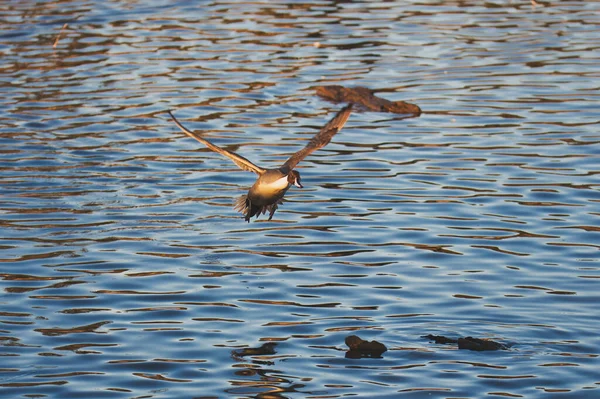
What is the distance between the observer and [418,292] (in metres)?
10.9

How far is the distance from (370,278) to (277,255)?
3.79ft

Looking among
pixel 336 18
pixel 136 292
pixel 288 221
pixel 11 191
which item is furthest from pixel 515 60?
pixel 136 292

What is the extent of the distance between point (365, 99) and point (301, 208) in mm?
4100

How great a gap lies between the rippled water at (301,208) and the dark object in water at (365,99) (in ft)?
0.61

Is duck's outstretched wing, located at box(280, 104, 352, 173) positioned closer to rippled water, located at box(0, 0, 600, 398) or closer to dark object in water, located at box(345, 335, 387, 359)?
rippled water, located at box(0, 0, 600, 398)

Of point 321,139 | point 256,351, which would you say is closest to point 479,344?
point 256,351

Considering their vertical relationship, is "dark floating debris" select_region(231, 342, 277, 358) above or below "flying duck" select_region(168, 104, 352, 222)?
below

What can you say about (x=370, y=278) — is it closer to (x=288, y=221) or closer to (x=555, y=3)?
(x=288, y=221)

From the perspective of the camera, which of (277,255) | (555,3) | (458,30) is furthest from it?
(555,3)

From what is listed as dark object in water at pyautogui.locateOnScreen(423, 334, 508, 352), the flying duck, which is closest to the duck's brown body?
the flying duck

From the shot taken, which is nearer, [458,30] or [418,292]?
[418,292]

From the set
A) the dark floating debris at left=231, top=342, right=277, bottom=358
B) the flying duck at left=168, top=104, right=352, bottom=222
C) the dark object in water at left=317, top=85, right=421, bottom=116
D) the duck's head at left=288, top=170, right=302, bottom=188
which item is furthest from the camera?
the dark object in water at left=317, top=85, right=421, bottom=116

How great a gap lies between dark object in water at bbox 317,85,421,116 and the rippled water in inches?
7.4

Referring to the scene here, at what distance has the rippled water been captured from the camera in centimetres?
946
